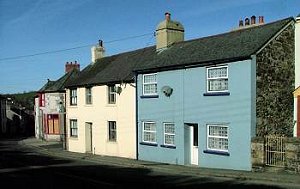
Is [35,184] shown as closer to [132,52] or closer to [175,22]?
[175,22]

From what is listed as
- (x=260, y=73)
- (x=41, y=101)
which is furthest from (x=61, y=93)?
(x=260, y=73)

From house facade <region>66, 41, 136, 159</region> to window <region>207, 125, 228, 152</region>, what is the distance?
687cm

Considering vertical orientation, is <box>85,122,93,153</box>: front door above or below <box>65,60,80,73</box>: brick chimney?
below

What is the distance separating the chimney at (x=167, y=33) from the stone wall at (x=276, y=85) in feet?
28.7

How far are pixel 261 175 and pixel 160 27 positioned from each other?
1373cm

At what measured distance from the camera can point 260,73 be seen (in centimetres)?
2088

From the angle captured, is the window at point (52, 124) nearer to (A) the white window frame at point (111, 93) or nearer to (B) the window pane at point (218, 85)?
(A) the white window frame at point (111, 93)

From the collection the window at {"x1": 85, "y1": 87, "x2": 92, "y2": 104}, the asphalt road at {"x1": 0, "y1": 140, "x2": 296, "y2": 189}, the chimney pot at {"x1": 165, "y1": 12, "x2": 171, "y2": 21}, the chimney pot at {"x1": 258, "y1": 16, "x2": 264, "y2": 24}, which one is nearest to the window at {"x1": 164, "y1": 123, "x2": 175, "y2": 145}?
the asphalt road at {"x1": 0, "y1": 140, "x2": 296, "y2": 189}

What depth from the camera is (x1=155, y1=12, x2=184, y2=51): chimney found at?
2912cm

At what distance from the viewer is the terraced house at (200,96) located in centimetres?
2100

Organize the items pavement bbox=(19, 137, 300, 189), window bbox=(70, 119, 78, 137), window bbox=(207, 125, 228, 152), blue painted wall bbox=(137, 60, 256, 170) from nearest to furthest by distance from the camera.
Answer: pavement bbox=(19, 137, 300, 189) < blue painted wall bbox=(137, 60, 256, 170) < window bbox=(207, 125, 228, 152) < window bbox=(70, 119, 78, 137)

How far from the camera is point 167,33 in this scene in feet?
95.6

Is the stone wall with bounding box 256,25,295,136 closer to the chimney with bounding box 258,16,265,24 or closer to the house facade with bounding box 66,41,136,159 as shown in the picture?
the chimney with bounding box 258,16,265,24

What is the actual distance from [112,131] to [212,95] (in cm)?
1073
